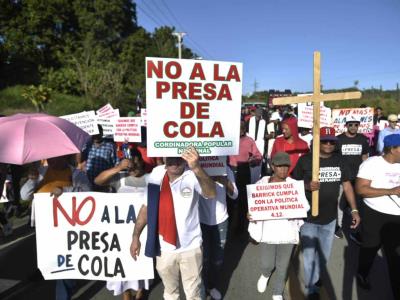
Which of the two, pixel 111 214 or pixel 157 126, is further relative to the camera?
pixel 111 214

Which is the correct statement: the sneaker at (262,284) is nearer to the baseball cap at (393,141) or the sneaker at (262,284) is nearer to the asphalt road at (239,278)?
the asphalt road at (239,278)

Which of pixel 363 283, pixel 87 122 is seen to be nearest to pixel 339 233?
pixel 363 283

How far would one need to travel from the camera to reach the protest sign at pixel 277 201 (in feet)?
12.9

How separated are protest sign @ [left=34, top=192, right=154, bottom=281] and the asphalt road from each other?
0.82 meters

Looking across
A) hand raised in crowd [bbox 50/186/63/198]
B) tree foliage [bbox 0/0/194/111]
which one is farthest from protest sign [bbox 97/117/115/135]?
tree foliage [bbox 0/0/194/111]

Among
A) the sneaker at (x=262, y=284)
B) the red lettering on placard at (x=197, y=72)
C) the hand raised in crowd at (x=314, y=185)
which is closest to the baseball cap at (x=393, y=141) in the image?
the hand raised in crowd at (x=314, y=185)

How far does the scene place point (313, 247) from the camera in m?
4.05

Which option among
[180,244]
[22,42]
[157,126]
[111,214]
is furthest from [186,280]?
[22,42]

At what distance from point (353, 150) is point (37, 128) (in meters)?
5.29

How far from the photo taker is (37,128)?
356 centimetres

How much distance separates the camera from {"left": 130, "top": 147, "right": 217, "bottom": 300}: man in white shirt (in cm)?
306

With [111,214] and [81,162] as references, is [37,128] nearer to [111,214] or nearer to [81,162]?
[111,214]

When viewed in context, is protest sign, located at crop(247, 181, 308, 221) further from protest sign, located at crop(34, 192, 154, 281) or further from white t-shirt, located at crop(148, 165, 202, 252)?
protest sign, located at crop(34, 192, 154, 281)

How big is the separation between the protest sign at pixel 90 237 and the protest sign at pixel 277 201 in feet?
3.89
